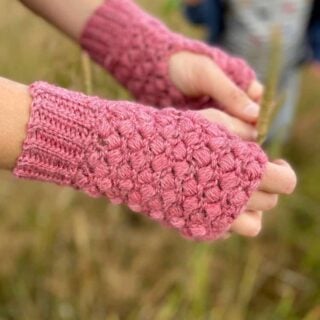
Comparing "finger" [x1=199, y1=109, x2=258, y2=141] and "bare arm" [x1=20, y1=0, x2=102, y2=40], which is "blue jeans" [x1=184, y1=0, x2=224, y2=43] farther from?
"finger" [x1=199, y1=109, x2=258, y2=141]

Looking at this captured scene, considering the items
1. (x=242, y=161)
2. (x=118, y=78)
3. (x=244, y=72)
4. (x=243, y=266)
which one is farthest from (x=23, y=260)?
(x=242, y=161)

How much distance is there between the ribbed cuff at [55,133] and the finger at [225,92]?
208 millimetres

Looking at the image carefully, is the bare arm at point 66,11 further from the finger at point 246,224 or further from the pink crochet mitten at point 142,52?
the finger at point 246,224

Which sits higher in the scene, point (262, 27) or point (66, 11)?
point (262, 27)

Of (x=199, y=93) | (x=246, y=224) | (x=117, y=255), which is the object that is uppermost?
(x=199, y=93)

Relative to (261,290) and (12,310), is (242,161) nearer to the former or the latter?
(12,310)

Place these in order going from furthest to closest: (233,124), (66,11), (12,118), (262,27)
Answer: (262,27)
(66,11)
(233,124)
(12,118)

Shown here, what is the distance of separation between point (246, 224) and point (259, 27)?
68cm

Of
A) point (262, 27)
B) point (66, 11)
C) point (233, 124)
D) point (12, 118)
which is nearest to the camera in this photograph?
point (12, 118)

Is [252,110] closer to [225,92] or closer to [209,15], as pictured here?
[225,92]

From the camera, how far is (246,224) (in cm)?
84


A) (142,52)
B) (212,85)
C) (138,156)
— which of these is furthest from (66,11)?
(138,156)

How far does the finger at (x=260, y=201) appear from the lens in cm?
83

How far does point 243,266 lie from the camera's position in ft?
4.79
